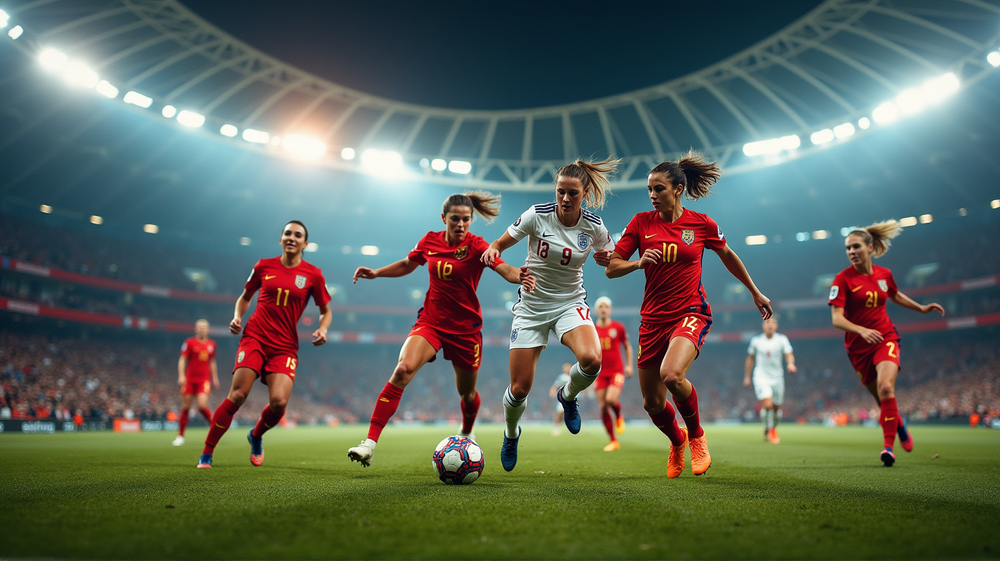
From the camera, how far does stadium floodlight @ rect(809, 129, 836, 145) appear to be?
30969 mm

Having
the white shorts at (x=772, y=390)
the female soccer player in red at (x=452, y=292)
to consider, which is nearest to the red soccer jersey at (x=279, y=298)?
the female soccer player in red at (x=452, y=292)

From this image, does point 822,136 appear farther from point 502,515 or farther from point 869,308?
point 502,515

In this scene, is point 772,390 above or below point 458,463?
above

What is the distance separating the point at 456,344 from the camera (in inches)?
240

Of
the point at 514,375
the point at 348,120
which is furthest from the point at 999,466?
the point at 348,120

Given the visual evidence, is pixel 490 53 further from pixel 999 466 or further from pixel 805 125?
pixel 999 466

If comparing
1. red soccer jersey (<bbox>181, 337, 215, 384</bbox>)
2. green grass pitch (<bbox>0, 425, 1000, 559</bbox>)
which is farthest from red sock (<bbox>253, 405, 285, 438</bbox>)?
red soccer jersey (<bbox>181, 337, 215, 384</bbox>)

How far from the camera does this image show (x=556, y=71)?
29.2 m

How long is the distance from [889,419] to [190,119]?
1276 inches

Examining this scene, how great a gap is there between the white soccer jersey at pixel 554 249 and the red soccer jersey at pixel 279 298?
7.56 ft

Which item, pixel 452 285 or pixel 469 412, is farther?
pixel 469 412

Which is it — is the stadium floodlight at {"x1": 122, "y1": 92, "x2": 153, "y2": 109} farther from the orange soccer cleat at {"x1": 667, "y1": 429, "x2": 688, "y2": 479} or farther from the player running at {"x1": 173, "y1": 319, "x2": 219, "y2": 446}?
the orange soccer cleat at {"x1": 667, "y1": 429, "x2": 688, "y2": 479}

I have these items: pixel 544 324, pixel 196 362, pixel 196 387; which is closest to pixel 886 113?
pixel 544 324

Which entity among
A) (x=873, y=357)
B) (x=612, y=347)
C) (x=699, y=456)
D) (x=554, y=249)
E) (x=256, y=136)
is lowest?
(x=699, y=456)
